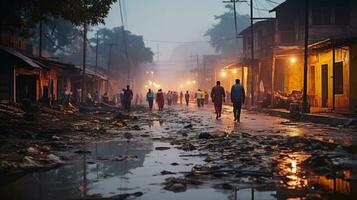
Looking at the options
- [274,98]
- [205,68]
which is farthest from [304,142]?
[205,68]

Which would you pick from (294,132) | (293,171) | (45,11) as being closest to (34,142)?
(45,11)

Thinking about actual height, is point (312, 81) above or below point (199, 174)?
above

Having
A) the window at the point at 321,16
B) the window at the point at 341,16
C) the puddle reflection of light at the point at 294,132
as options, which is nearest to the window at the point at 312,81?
the window at the point at 321,16

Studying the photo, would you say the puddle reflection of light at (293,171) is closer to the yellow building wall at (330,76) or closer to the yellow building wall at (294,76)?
the yellow building wall at (330,76)

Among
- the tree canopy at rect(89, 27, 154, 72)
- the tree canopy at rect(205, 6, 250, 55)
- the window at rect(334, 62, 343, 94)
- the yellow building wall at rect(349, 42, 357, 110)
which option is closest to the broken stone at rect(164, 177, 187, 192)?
the yellow building wall at rect(349, 42, 357, 110)

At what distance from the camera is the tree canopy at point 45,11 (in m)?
12.8

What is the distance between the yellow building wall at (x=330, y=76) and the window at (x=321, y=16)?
384cm

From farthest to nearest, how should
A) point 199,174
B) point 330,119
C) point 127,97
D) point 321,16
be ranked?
point 321,16 → point 127,97 → point 330,119 → point 199,174

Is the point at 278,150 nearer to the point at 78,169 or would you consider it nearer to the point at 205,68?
the point at 78,169

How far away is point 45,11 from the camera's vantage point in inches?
537

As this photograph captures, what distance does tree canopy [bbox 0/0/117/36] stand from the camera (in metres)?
12.8

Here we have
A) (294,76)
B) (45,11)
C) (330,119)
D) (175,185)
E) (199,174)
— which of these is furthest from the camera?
(294,76)

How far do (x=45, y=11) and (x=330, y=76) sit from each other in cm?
1936

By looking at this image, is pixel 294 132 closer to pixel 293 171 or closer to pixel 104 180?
pixel 293 171
